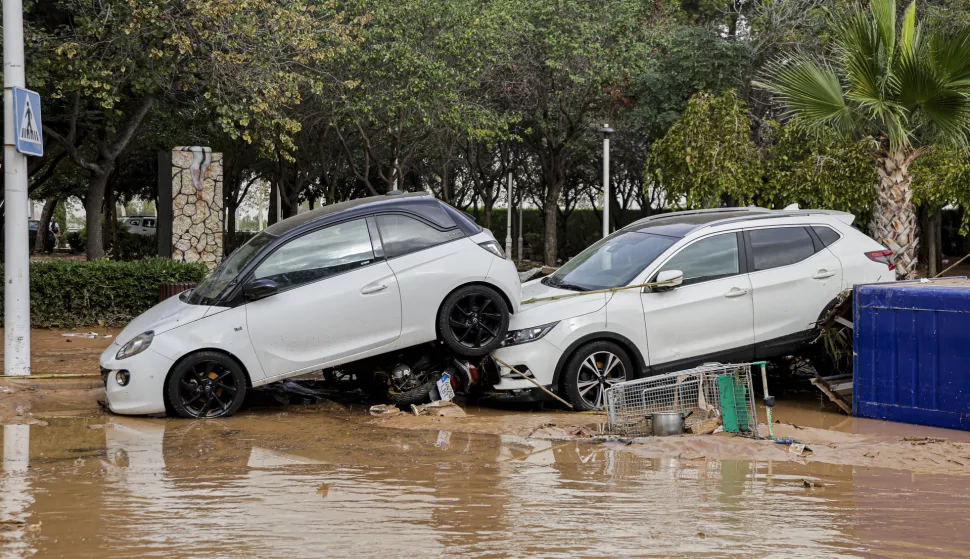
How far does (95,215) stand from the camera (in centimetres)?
2000

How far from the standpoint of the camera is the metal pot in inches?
310

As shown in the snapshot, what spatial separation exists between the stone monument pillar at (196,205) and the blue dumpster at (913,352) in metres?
11.6

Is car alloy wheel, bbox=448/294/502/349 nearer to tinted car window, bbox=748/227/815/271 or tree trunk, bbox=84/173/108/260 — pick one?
tinted car window, bbox=748/227/815/271

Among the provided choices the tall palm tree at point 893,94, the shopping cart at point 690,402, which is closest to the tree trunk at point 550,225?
the tall palm tree at point 893,94

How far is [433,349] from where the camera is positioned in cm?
933

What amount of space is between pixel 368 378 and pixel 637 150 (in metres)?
28.4

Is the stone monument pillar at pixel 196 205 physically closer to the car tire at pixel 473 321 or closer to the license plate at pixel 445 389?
the license plate at pixel 445 389

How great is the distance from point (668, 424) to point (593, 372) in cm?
144

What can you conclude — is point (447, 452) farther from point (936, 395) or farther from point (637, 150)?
point (637, 150)

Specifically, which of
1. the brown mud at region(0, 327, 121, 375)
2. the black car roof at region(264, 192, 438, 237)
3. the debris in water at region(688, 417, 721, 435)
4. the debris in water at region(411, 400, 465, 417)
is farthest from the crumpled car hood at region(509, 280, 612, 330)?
the brown mud at region(0, 327, 121, 375)

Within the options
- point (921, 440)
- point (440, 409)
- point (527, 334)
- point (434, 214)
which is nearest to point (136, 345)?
point (440, 409)

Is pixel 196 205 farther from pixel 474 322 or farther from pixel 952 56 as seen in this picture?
pixel 952 56

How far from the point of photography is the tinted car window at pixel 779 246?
9.84 meters

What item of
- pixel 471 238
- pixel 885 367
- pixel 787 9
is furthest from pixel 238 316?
pixel 787 9
